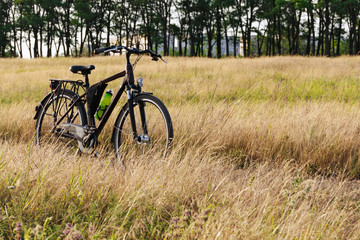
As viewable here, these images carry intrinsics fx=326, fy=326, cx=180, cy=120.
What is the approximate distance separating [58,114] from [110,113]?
1.29 metres

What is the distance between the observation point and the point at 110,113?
4082 millimetres

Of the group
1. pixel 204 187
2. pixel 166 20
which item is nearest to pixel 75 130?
pixel 204 187

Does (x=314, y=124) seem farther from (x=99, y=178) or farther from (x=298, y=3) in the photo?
(x=298, y=3)

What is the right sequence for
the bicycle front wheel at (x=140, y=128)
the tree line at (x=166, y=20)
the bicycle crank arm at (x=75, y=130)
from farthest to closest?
1. the tree line at (x=166, y=20)
2. the bicycle crank arm at (x=75, y=130)
3. the bicycle front wheel at (x=140, y=128)

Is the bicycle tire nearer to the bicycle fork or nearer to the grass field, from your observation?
the grass field

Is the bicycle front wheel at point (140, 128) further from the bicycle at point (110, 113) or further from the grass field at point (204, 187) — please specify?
the grass field at point (204, 187)

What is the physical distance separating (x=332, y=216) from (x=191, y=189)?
3.55 ft

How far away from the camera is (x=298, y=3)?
39.3 metres

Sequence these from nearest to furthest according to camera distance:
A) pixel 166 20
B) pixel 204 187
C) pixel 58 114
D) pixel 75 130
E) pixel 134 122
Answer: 1. pixel 204 187
2. pixel 134 122
3. pixel 75 130
4. pixel 58 114
5. pixel 166 20

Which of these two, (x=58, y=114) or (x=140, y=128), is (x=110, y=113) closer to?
A: (x=140, y=128)

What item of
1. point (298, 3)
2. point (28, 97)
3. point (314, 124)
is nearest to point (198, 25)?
point (298, 3)

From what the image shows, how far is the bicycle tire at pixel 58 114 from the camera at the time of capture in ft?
14.8

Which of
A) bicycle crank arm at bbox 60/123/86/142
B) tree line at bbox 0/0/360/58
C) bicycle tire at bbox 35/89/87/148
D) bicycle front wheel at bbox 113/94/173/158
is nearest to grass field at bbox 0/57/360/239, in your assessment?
bicycle front wheel at bbox 113/94/173/158

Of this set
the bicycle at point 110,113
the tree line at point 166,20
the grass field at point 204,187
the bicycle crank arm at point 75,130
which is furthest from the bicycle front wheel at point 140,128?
the tree line at point 166,20
